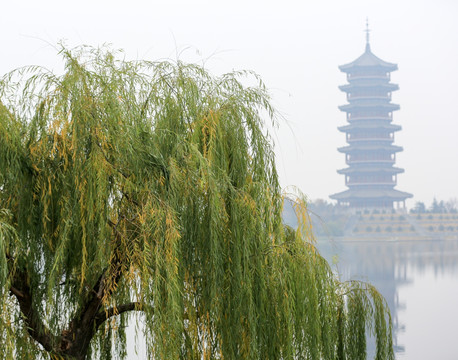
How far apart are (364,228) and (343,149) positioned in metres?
4.24

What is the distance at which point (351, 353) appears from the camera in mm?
3643

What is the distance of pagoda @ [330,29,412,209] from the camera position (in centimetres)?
4012

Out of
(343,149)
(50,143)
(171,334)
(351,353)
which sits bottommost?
(351,353)

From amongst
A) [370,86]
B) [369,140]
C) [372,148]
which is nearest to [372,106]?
[370,86]

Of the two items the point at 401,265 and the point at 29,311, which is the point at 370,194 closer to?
the point at 401,265

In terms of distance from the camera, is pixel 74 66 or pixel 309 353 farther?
pixel 309 353

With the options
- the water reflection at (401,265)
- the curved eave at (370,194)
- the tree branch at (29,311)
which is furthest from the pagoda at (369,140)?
the tree branch at (29,311)

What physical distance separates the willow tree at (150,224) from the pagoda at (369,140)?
37264mm

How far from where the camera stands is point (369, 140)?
132ft

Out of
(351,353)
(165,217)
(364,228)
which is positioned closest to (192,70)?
(165,217)

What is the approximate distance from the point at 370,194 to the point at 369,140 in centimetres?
287

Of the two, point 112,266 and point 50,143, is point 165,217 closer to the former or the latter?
point 112,266

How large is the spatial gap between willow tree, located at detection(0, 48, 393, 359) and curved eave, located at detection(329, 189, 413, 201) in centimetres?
3823

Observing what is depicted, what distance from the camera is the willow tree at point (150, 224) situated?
2.66 meters
